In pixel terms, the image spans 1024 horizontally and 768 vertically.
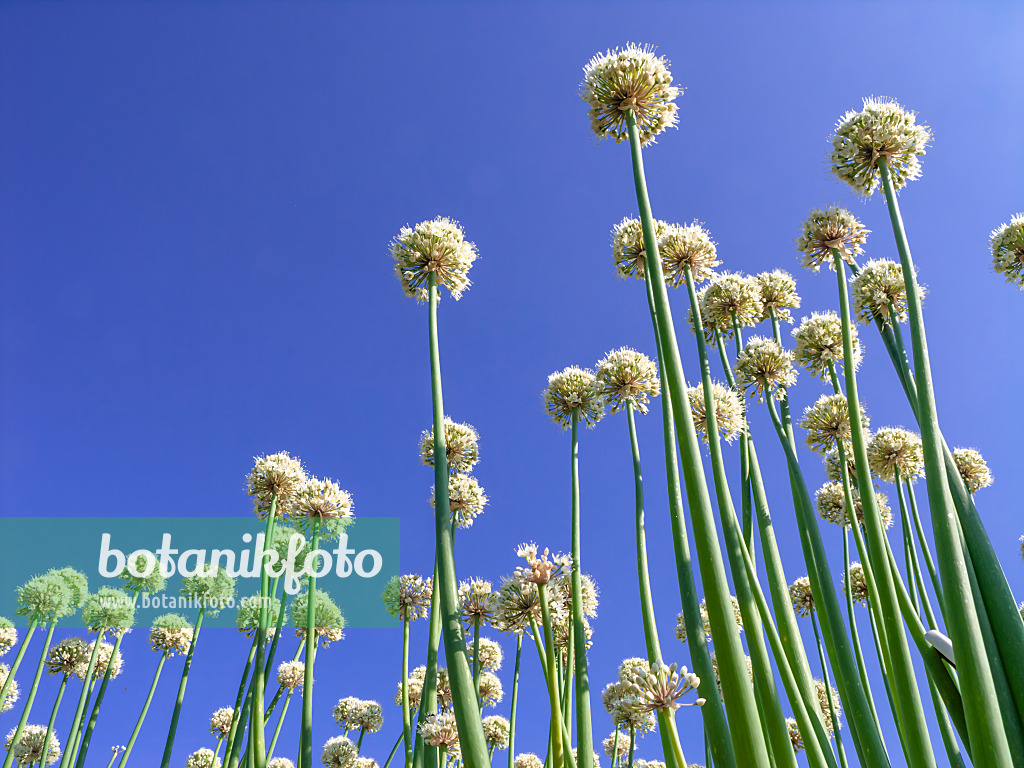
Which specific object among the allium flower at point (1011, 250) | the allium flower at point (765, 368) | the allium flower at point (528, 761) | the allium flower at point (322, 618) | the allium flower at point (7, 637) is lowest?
the allium flower at point (528, 761)

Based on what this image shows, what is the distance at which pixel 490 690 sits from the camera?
8.80 metres

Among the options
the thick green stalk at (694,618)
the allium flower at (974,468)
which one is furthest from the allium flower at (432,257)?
the allium flower at (974,468)

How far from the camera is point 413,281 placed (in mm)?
4383

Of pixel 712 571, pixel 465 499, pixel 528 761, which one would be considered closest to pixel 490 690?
pixel 528 761

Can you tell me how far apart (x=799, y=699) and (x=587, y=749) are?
1109mm

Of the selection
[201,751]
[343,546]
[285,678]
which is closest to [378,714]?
[285,678]

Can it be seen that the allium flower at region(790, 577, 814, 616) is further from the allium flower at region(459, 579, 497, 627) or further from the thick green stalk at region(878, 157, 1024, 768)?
the thick green stalk at region(878, 157, 1024, 768)

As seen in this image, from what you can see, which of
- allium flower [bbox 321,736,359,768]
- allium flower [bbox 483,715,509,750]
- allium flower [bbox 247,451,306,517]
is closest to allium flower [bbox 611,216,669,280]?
allium flower [bbox 247,451,306,517]

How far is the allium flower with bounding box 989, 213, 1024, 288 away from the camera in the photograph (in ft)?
19.7

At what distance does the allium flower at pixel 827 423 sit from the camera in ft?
17.7

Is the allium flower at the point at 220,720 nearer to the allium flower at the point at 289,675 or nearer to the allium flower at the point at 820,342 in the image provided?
the allium flower at the point at 289,675

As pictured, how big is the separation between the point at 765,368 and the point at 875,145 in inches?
71.7

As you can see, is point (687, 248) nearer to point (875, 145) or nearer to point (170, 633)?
point (875, 145)

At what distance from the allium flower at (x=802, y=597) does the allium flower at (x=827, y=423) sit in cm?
256
